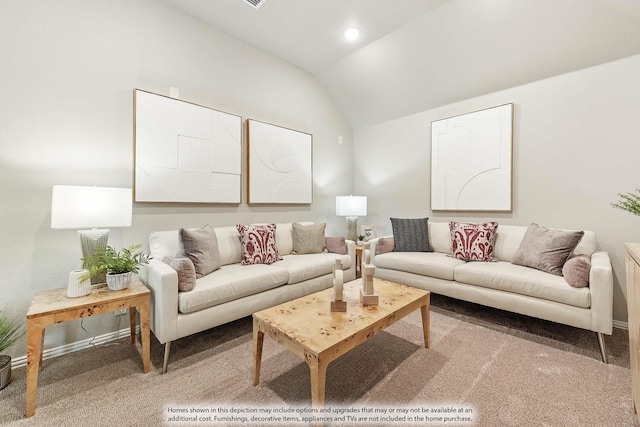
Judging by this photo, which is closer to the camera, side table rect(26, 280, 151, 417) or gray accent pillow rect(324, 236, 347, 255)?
side table rect(26, 280, 151, 417)

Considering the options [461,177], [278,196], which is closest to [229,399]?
[278,196]

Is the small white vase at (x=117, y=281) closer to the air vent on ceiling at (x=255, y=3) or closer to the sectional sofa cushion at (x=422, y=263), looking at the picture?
the sectional sofa cushion at (x=422, y=263)

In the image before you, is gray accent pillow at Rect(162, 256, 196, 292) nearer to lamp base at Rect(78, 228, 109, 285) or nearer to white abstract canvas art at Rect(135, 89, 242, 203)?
lamp base at Rect(78, 228, 109, 285)

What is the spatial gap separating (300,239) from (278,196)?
66 cm

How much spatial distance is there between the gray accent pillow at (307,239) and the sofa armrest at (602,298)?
91.4 inches

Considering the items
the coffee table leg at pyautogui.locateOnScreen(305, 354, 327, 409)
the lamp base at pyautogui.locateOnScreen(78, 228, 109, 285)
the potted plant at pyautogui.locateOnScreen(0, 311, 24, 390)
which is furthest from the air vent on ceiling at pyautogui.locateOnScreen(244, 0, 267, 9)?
the potted plant at pyautogui.locateOnScreen(0, 311, 24, 390)

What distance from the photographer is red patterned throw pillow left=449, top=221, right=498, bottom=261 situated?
9.20 feet

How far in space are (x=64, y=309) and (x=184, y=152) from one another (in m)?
1.60

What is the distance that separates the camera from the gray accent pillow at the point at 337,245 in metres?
3.23

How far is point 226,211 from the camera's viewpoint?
9.96ft

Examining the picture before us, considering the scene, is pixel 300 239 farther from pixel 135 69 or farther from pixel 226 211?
pixel 135 69

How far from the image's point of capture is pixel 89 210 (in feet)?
5.77

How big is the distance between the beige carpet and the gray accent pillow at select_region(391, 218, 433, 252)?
3.89 ft

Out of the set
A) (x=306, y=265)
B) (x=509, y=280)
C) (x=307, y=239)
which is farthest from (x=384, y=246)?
(x=509, y=280)
